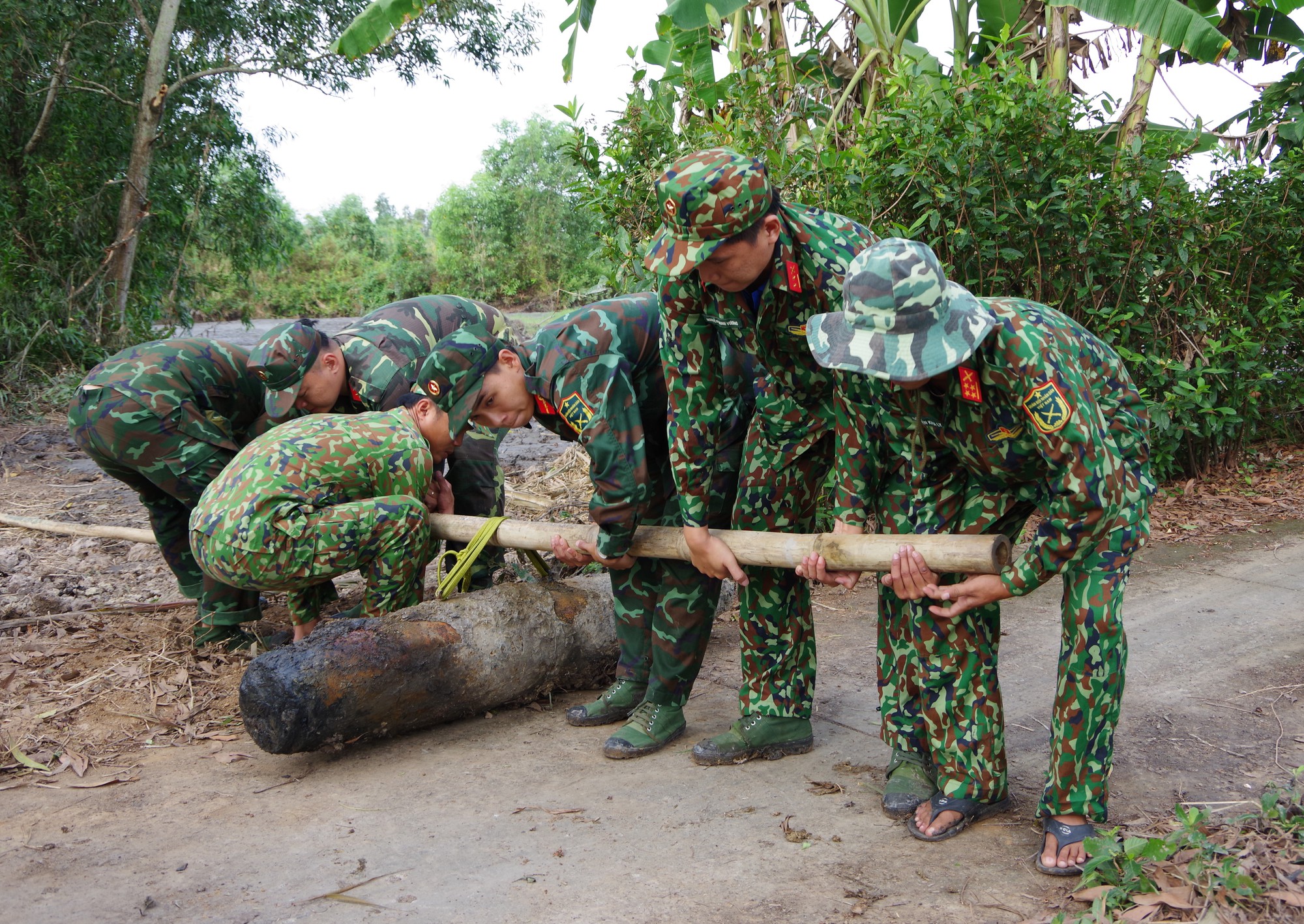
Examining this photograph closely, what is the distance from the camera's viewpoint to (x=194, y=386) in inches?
193

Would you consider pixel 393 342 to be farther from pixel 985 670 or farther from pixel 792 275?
pixel 985 670

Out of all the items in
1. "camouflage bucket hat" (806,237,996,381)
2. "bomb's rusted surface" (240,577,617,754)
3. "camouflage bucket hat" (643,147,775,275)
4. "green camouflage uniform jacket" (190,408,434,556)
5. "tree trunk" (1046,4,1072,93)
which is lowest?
"bomb's rusted surface" (240,577,617,754)

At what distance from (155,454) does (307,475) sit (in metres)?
1.25

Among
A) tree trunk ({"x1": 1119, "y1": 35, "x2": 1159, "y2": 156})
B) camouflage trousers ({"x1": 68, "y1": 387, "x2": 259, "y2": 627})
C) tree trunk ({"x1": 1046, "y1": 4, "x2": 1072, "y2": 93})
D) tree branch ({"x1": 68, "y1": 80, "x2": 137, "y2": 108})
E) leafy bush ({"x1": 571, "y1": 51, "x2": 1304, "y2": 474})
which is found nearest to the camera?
camouflage trousers ({"x1": 68, "y1": 387, "x2": 259, "y2": 627})

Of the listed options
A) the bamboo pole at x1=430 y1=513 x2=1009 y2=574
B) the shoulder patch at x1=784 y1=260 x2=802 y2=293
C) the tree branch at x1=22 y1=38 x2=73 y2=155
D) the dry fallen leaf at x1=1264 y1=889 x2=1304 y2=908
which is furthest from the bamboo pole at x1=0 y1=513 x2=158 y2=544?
the tree branch at x1=22 y1=38 x2=73 y2=155

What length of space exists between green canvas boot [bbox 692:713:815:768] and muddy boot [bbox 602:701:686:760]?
17 centimetres

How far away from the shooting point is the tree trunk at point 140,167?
37.6ft

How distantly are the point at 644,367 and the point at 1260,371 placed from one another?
4910mm

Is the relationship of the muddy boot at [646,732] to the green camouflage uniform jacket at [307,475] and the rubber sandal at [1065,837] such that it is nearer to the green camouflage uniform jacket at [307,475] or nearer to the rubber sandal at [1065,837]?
the green camouflage uniform jacket at [307,475]

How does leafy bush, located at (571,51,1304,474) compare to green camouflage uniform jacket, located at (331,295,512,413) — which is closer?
green camouflage uniform jacket, located at (331,295,512,413)

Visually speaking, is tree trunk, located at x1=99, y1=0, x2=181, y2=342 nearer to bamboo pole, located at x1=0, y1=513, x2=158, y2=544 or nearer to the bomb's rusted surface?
bamboo pole, located at x1=0, y1=513, x2=158, y2=544

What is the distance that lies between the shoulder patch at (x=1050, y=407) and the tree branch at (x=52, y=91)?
40.5 feet

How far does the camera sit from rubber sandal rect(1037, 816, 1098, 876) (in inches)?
106

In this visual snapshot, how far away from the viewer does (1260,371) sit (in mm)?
6598
